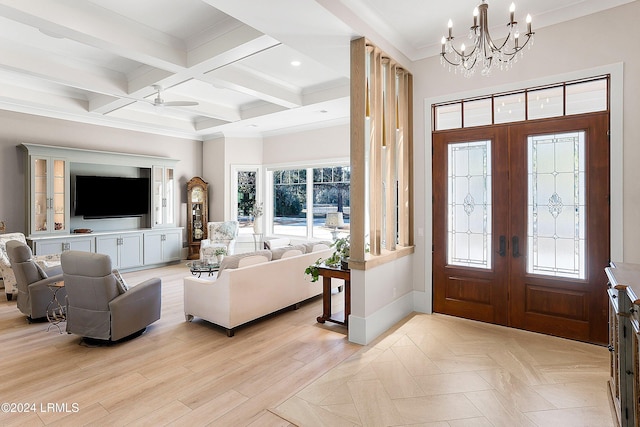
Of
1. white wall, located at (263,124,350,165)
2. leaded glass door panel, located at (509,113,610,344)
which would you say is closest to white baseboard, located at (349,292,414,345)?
leaded glass door panel, located at (509,113,610,344)

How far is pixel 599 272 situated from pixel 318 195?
203 inches

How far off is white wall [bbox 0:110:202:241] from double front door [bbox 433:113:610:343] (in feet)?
21.0

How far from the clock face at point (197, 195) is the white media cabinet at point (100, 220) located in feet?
1.18

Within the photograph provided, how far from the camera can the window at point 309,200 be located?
7199mm

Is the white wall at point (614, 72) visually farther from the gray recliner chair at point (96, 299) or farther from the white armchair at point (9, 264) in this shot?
the white armchair at point (9, 264)

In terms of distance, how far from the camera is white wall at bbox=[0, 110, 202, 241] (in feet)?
19.5

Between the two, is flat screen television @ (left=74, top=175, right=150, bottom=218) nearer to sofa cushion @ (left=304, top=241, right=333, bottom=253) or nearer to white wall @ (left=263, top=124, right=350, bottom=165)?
white wall @ (left=263, top=124, right=350, bottom=165)

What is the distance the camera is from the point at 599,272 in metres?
3.41

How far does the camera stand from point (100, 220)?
7117 millimetres

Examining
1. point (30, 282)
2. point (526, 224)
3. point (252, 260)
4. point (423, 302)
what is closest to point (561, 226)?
point (526, 224)

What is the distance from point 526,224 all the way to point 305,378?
2836mm

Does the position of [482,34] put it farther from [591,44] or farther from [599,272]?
[599,272]

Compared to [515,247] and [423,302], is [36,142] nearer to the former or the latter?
[423,302]

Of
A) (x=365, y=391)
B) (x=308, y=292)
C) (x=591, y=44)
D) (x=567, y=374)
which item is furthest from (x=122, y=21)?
(x=567, y=374)
